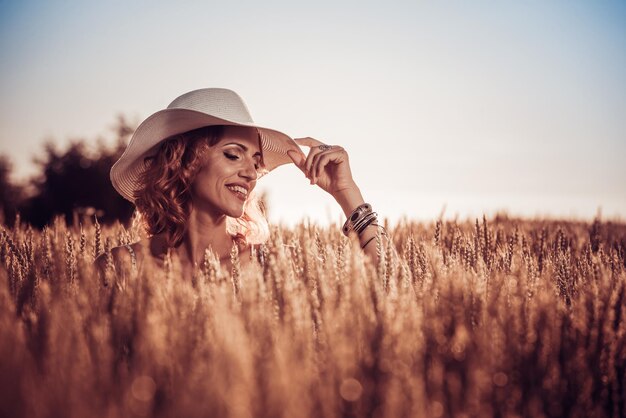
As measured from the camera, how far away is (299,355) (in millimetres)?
1131

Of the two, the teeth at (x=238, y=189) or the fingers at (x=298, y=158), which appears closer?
the teeth at (x=238, y=189)

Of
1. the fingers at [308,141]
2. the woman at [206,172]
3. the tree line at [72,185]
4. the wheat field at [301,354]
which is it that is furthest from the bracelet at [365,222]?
the tree line at [72,185]

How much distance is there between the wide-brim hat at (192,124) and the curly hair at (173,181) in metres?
0.07

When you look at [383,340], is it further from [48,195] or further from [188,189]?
[48,195]

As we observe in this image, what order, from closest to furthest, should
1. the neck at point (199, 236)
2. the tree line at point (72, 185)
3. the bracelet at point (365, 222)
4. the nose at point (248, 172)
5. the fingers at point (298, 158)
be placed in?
the bracelet at point (365, 222), the nose at point (248, 172), the neck at point (199, 236), the fingers at point (298, 158), the tree line at point (72, 185)

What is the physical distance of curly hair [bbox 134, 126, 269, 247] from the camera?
3217 millimetres

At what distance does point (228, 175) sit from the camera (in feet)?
10.3

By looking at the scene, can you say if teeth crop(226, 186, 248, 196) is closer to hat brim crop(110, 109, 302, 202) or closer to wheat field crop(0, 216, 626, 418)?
hat brim crop(110, 109, 302, 202)

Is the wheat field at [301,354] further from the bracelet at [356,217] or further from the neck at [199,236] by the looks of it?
the neck at [199,236]

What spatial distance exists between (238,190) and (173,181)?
0.41 metres

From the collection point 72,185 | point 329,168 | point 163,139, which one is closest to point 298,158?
point 329,168

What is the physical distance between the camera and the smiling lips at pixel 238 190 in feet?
10.4

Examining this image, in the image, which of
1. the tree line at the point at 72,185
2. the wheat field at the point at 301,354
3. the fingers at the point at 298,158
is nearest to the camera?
the wheat field at the point at 301,354

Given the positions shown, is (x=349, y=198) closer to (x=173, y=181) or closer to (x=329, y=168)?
(x=329, y=168)
